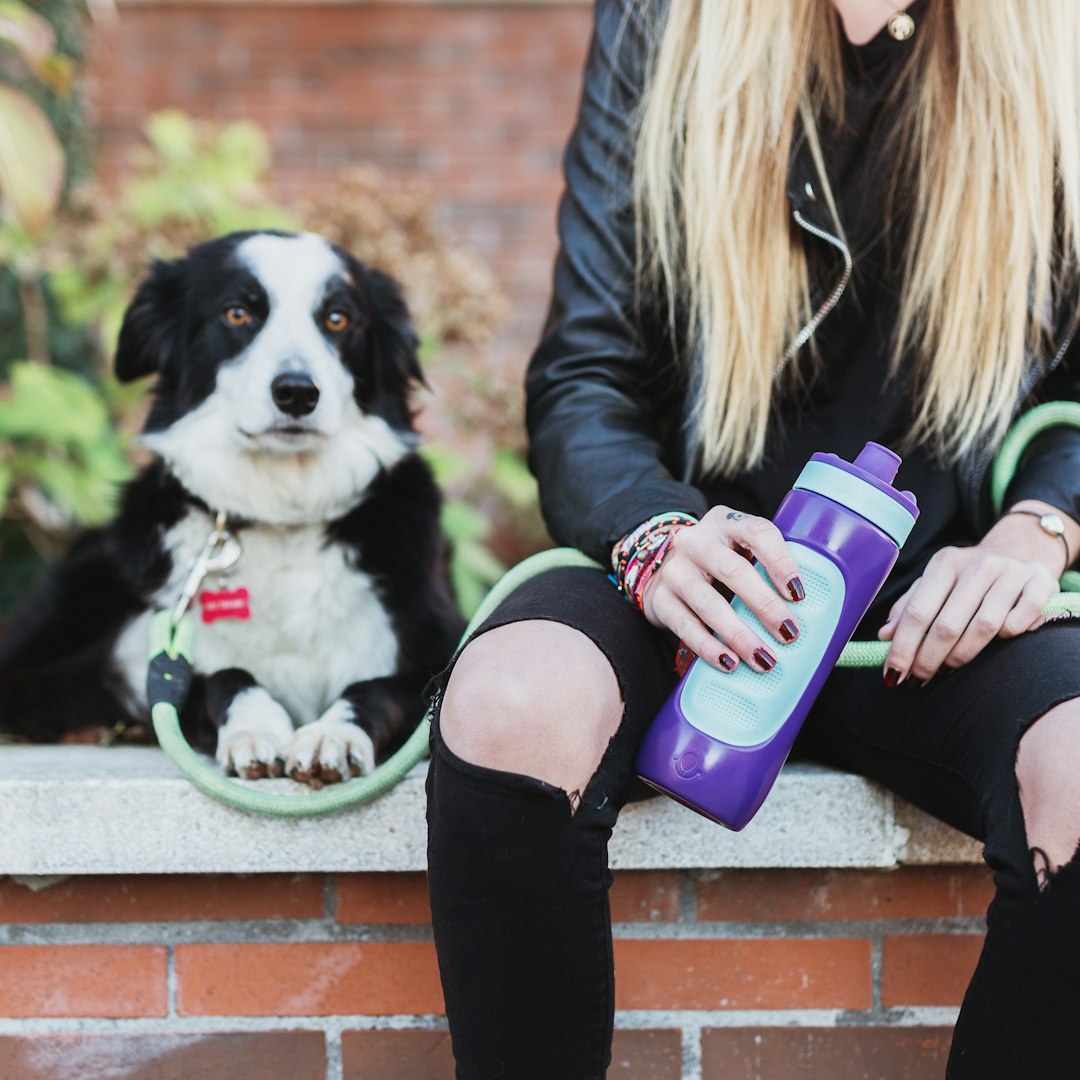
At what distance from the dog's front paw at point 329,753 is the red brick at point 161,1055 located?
305mm

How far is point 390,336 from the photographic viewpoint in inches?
80.1

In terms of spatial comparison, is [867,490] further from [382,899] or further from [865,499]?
[382,899]

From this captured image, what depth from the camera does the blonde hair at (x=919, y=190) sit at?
142 centimetres

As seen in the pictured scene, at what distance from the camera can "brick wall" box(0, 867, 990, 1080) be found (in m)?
1.42

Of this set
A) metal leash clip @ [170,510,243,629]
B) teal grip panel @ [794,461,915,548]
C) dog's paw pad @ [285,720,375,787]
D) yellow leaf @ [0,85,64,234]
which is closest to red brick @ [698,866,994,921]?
dog's paw pad @ [285,720,375,787]

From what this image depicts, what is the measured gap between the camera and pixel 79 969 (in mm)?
1428

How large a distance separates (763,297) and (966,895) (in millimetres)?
759

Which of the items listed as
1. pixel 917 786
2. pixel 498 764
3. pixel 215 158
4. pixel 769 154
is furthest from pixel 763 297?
pixel 215 158

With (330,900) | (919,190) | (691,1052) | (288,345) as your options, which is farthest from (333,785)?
(919,190)

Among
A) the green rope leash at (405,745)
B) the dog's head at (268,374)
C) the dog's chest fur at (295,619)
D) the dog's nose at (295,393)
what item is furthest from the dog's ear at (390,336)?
the green rope leash at (405,745)

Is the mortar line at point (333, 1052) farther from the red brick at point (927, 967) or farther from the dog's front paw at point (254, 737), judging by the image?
the red brick at point (927, 967)

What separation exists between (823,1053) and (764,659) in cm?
64

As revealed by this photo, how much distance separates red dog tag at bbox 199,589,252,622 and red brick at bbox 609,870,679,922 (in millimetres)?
672

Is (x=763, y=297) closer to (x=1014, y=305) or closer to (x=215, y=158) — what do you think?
(x=1014, y=305)
